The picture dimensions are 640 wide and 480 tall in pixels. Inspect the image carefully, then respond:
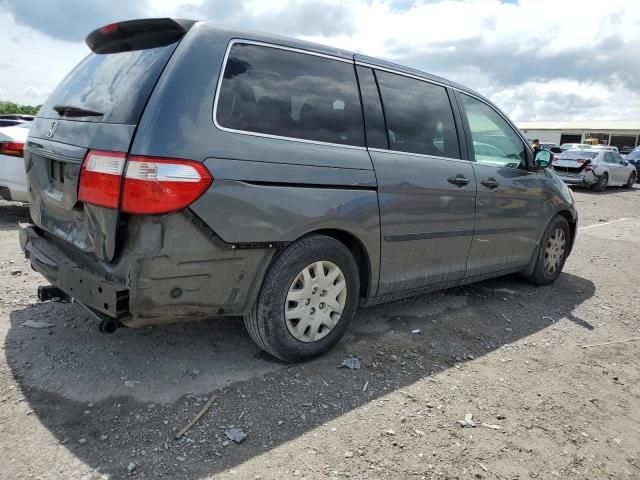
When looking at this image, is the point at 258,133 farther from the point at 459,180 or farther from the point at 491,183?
the point at 491,183

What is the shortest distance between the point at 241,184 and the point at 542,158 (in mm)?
3437

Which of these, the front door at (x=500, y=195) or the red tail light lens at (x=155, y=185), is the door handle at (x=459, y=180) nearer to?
the front door at (x=500, y=195)

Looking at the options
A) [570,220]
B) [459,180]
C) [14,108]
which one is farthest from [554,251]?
[14,108]

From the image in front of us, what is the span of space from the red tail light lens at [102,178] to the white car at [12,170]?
444 cm

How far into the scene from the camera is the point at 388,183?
10.9ft

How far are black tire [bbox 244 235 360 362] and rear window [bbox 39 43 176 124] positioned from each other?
1096 millimetres

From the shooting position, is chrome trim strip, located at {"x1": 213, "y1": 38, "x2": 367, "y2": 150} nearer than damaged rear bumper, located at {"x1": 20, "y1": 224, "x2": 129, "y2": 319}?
No

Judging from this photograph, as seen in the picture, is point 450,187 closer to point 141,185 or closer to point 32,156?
point 141,185

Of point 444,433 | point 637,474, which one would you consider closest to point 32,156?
point 444,433

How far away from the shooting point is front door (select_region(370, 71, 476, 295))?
11.2ft

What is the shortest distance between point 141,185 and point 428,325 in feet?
8.42

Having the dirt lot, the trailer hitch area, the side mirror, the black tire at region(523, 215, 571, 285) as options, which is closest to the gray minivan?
the trailer hitch area

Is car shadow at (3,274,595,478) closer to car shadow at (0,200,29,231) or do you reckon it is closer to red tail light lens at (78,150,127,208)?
red tail light lens at (78,150,127,208)

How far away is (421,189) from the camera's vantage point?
3.56 meters
